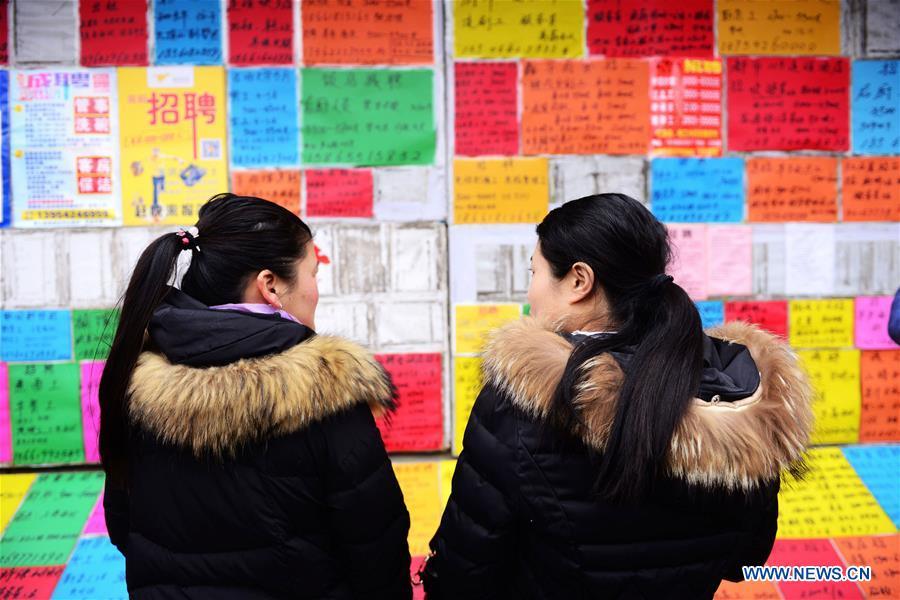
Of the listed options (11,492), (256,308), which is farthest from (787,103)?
(11,492)

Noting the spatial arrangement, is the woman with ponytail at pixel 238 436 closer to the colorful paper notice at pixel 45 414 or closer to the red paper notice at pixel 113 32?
the colorful paper notice at pixel 45 414

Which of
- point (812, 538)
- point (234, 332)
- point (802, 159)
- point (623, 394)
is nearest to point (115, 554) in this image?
point (234, 332)

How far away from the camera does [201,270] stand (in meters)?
1.38

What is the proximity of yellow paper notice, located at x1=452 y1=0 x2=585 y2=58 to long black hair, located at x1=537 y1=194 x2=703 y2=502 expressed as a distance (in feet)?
5.87

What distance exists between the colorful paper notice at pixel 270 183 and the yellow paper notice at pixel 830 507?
257cm

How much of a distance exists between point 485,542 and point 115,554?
1939 millimetres

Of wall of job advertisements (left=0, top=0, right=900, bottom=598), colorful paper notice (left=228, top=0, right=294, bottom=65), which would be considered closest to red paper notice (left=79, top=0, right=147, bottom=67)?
wall of job advertisements (left=0, top=0, right=900, bottom=598)

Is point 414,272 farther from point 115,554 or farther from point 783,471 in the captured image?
point 783,471

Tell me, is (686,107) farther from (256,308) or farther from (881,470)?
(256,308)

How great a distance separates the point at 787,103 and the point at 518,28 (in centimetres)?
139

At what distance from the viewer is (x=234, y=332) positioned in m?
1.25

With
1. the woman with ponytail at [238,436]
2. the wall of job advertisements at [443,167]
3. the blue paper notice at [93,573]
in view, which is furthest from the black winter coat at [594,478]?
the blue paper notice at [93,573]

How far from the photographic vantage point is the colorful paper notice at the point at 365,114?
2.92 metres

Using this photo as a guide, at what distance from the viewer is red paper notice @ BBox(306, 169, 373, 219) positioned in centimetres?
294
